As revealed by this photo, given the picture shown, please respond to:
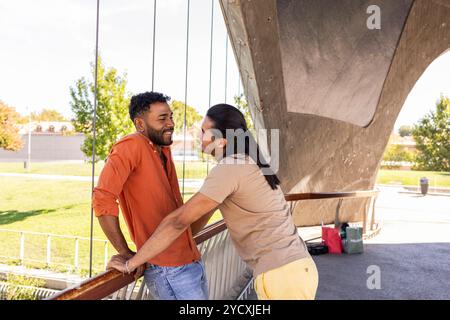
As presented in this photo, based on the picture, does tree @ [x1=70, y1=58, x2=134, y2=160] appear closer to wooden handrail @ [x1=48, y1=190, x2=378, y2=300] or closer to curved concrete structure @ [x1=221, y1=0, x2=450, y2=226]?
curved concrete structure @ [x1=221, y1=0, x2=450, y2=226]

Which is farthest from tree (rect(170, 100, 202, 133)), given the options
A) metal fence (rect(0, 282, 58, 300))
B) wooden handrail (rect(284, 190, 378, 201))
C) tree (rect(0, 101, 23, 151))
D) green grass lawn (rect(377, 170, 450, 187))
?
wooden handrail (rect(284, 190, 378, 201))

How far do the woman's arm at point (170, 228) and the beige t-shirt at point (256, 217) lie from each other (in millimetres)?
99

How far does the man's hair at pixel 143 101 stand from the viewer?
1.58 metres

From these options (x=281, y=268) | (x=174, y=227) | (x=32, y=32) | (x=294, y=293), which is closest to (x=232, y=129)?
(x=174, y=227)

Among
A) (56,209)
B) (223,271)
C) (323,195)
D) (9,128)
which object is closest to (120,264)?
(223,271)

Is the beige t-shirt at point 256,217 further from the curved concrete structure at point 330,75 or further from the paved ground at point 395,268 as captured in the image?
the curved concrete structure at point 330,75

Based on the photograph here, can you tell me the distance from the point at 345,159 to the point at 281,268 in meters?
6.46

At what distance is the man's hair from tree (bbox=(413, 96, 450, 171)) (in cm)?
2890

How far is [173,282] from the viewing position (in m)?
1.56

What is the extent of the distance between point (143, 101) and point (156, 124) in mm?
95

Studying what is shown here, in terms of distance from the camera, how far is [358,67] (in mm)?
6328

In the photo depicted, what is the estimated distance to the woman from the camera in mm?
1493

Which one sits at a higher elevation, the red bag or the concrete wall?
the concrete wall

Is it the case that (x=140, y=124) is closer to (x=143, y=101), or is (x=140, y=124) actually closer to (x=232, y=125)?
(x=143, y=101)
